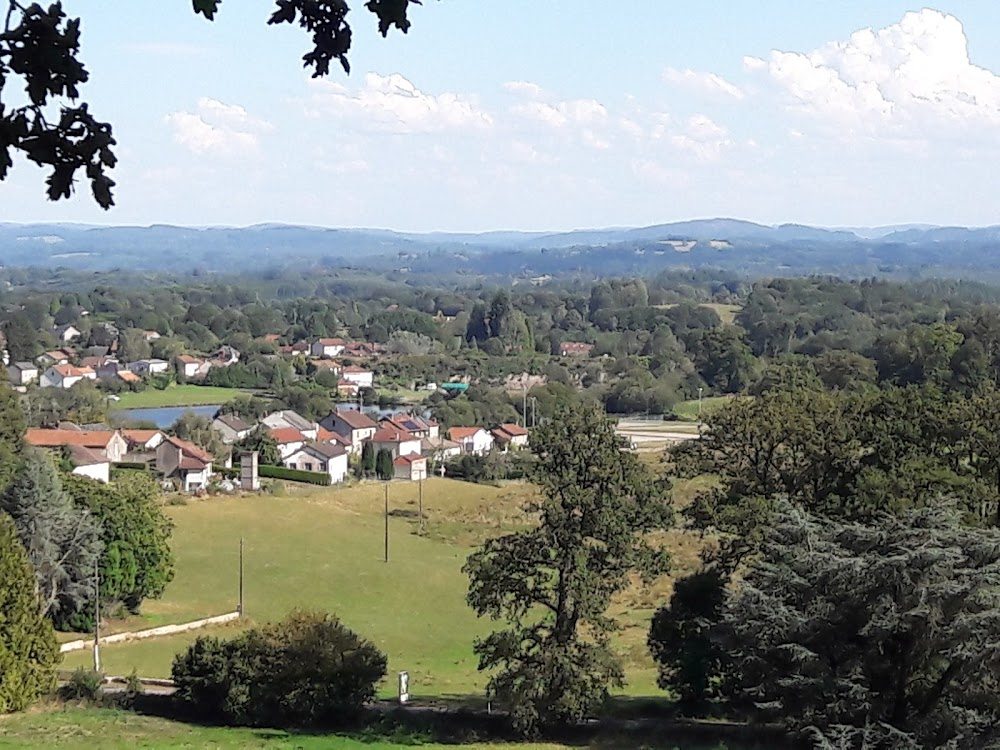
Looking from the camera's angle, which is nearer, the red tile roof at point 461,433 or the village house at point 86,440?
the village house at point 86,440

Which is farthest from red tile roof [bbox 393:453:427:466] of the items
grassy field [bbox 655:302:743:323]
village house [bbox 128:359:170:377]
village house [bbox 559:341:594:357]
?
grassy field [bbox 655:302:743:323]

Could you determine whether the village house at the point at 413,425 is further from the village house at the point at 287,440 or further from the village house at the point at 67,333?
the village house at the point at 67,333

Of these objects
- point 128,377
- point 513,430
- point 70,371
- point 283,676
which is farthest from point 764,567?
point 128,377

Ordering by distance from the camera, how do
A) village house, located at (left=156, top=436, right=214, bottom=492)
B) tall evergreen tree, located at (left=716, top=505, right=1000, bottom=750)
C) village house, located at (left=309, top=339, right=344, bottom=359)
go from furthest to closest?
1. village house, located at (left=309, top=339, right=344, bottom=359)
2. village house, located at (left=156, top=436, right=214, bottom=492)
3. tall evergreen tree, located at (left=716, top=505, right=1000, bottom=750)

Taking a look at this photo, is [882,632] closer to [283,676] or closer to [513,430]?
[283,676]

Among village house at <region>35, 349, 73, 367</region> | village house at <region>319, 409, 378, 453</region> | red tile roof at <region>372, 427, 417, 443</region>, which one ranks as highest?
red tile roof at <region>372, 427, 417, 443</region>

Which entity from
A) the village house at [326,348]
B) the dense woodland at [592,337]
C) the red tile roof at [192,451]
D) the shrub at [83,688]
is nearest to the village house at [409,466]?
the red tile roof at [192,451]

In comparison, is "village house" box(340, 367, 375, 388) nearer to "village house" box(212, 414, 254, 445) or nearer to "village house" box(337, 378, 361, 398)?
"village house" box(337, 378, 361, 398)
